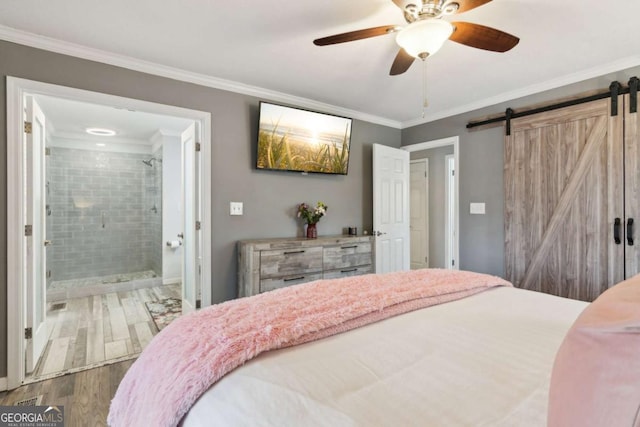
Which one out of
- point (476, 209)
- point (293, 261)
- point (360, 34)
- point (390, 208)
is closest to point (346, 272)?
point (293, 261)

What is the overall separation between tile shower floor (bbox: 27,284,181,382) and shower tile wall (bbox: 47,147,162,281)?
1.07 meters

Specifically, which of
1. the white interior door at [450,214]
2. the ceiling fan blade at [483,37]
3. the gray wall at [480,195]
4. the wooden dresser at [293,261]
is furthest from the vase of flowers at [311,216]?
the white interior door at [450,214]

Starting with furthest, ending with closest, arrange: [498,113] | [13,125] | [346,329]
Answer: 1. [498,113]
2. [13,125]
3. [346,329]

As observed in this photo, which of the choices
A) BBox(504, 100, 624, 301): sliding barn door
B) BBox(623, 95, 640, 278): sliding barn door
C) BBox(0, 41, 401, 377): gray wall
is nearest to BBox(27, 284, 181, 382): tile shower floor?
BBox(0, 41, 401, 377): gray wall

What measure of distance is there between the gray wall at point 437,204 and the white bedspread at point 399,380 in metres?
4.29

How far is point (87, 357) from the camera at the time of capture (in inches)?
102

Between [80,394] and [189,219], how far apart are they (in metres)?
1.69

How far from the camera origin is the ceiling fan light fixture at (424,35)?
1605 millimetres

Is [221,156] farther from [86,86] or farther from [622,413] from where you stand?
[622,413]

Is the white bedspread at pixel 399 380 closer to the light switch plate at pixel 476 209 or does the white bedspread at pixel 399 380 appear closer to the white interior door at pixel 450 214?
the light switch plate at pixel 476 209

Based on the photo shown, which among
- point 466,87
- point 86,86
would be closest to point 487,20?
point 466,87

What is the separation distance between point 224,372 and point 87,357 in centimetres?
248

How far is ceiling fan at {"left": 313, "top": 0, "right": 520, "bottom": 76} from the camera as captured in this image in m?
1.61

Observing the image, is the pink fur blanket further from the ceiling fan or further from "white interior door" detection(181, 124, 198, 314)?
"white interior door" detection(181, 124, 198, 314)
